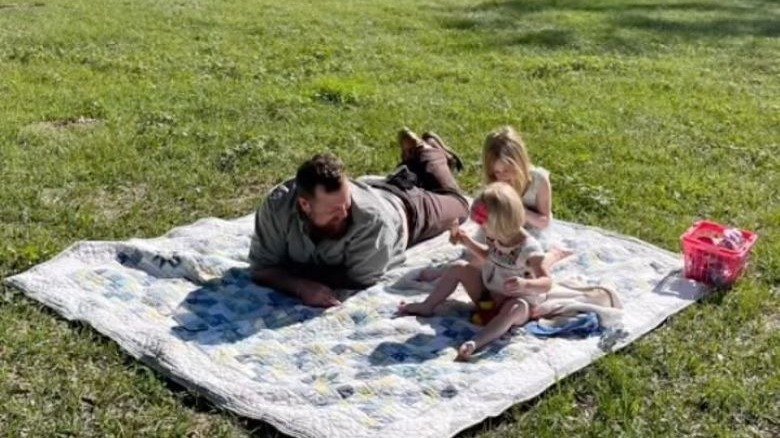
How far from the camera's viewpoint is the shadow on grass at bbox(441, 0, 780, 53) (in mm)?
12633

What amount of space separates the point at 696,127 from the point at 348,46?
4483 mm

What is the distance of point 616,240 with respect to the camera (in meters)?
5.95

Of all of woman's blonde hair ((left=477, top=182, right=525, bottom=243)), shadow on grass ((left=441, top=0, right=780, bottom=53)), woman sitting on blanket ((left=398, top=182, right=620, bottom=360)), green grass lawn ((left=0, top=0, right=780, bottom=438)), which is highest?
woman's blonde hair ((left=477, top=182, right=525, bottom=243))

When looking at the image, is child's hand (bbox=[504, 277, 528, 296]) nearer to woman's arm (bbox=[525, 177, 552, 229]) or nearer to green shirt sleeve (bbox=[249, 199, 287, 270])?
woman's arm (bbox=[525, 177, 552, 229])

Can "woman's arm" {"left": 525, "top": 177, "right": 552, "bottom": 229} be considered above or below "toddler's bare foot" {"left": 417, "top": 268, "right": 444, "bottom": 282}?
above

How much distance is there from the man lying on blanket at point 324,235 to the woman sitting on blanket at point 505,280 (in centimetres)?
35

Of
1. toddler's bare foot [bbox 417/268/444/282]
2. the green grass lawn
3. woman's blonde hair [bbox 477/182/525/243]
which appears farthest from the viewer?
toddler's bare foot [bbox 417/268/444/282]

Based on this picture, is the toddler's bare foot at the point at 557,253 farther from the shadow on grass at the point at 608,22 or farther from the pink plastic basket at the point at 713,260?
the shadow on grass at the point at 608,22

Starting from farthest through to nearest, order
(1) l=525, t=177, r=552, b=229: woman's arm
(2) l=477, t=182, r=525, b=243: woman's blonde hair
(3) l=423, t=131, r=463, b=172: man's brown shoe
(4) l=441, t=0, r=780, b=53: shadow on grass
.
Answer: (4) l=441, t=0, r=780, b=53: shadow on grass, (3) l=423, t=131, r=463, b=172: man's brown shoe, (1) l=525, t=177, r=552, b=229: woman's arm, (2) l=477, t=182, r=525, b=243: woman's blonde hair

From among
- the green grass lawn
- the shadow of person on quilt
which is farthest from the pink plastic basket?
the shadow of person on quilt

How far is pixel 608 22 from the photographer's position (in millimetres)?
13977

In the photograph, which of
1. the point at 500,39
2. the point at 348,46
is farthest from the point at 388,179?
the point at 500,39

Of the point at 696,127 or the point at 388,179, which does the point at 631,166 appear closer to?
the point at 696,127

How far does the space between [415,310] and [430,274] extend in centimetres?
46
